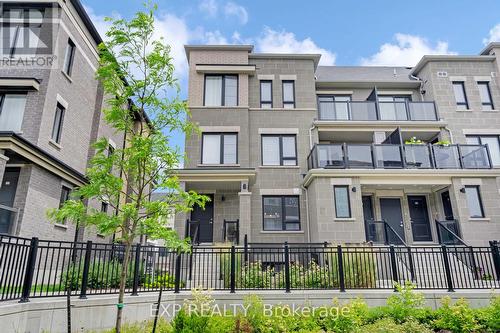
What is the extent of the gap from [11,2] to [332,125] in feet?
54.9

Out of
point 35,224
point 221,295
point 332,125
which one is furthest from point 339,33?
point 35,224

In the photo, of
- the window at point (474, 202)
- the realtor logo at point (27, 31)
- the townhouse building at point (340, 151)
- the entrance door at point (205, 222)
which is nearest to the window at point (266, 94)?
the townhouse building at point (340, 151)

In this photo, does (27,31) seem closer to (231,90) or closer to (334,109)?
(231,90)

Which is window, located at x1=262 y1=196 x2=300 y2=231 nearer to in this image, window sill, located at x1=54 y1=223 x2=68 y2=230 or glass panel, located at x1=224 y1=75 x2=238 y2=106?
glass panel, located at x1=224 y1=75 x2=238 y2=106

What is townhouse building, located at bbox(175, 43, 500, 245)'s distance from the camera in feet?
49.5

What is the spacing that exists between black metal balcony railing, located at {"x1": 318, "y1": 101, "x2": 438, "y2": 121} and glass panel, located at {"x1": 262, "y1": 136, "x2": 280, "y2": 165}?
10.4ft

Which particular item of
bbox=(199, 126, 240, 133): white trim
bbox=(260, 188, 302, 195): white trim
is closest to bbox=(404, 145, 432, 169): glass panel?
bbox=(260, 188, 302, 195): white trim

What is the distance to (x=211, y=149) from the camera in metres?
17.8

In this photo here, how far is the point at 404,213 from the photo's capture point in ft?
56.9

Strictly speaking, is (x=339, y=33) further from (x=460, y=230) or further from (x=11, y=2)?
(x=11, y=2)

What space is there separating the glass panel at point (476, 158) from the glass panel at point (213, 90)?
13688 mm

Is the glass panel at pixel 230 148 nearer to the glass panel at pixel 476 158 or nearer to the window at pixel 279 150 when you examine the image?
the window at pixel 279 150

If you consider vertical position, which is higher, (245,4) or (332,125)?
(245,4)

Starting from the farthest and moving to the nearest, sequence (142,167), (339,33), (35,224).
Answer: (339,33) < (35,224) < (142,167)
